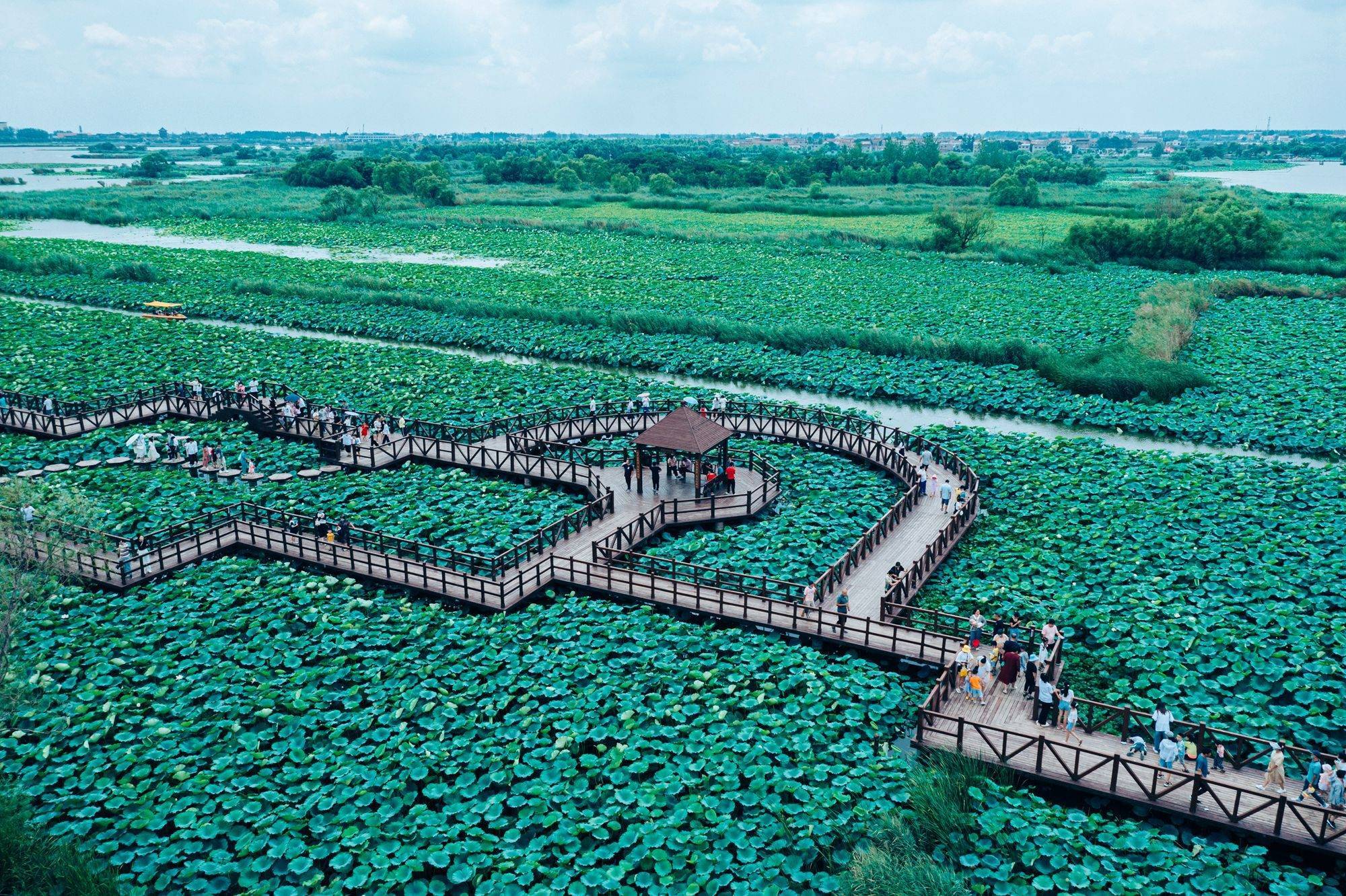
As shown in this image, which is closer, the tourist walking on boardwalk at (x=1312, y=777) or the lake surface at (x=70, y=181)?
the tourist walking on boardwalk at (x=1312, y=777)

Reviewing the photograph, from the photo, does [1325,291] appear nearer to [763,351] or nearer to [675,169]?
[763,351]

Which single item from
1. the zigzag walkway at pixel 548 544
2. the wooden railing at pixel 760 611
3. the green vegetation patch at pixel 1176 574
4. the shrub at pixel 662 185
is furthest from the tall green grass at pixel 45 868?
the shrub at pixel 662 185

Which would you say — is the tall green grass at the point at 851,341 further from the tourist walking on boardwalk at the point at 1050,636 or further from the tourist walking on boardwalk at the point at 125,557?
the tourist walking on boardwalk at the point at 125,557

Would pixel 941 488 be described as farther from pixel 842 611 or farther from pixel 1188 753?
pixel 1188 753

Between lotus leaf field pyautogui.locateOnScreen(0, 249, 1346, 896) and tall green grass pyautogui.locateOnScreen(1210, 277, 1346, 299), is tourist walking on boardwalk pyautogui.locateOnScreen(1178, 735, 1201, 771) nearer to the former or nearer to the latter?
lotus leaf field pyautogui.locateOnScreen(0, 249, 1346, 896)

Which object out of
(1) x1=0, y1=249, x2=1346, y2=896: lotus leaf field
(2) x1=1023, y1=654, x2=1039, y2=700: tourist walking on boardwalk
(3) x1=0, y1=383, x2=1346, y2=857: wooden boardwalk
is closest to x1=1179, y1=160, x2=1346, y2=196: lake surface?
(1) x1=0, y1=249, x2=1346, y2=896: lotus leaf field

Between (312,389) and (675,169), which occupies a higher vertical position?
(675,169)

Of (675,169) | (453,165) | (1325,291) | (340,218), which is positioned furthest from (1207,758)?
(453,165)
